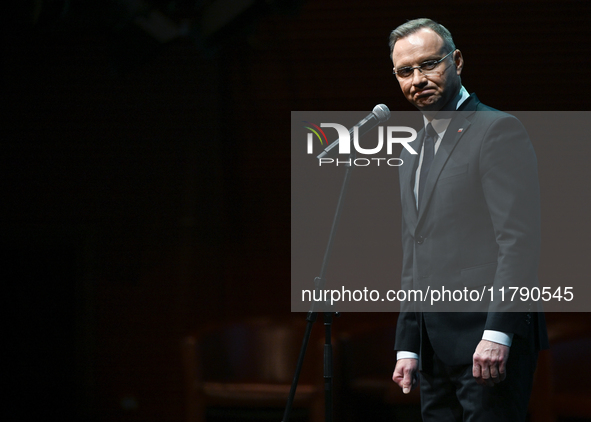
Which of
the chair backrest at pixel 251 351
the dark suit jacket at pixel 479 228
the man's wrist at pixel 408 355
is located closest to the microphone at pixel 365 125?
the dark suit jacket at pixel 479 228

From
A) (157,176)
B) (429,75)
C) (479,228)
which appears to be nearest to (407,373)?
(479,228)

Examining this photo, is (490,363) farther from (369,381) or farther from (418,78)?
(369,381)

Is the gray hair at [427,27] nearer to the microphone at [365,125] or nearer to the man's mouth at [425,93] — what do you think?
the man's mouth at [425,93]

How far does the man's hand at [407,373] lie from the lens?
67.5 inches

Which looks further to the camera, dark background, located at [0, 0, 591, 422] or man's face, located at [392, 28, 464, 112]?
dark background, located at [0, 0, 591, 422]

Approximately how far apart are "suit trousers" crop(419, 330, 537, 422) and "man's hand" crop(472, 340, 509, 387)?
48 millimetres

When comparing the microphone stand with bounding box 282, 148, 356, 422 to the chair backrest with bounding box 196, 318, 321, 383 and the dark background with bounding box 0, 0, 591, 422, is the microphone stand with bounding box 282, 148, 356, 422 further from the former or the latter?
the dark background with bounding box 0, 0, 591, 422

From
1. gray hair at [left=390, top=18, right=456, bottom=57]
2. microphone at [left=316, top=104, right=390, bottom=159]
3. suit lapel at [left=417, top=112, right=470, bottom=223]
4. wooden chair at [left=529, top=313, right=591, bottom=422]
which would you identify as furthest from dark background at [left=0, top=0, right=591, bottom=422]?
suit lapel at [left=417, top=112, right=470, bottom=223]

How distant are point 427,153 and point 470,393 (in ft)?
2.17

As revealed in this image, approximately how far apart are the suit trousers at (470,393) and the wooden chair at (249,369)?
183cm

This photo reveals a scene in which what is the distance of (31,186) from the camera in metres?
4.12

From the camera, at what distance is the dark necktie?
1.65 meters

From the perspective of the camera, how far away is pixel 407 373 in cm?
171

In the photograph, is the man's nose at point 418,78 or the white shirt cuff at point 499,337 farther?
the man's nose at point 418,78
